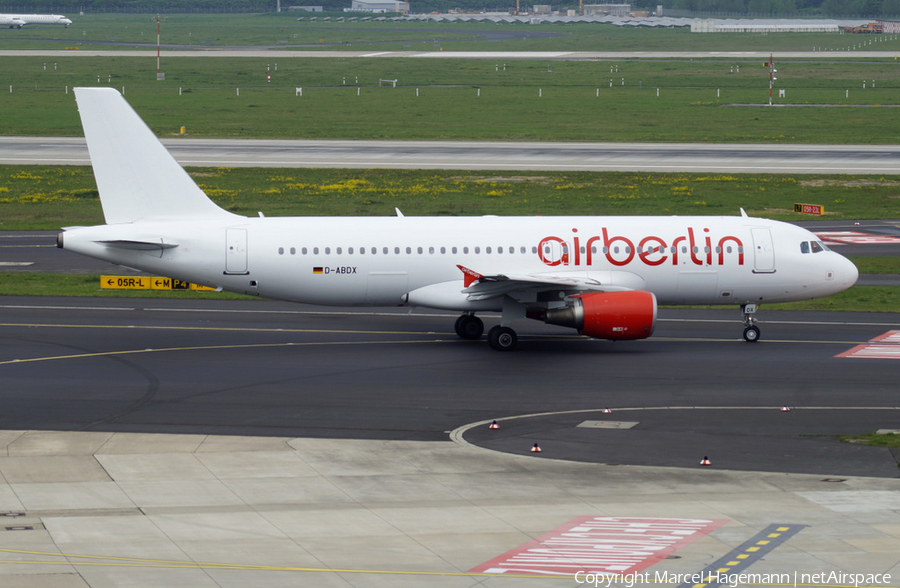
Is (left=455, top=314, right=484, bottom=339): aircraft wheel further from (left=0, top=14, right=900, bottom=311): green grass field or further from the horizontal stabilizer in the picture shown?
(left=0, top=14, right=900, bottom=311): green grass field

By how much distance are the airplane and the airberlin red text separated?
4 cm

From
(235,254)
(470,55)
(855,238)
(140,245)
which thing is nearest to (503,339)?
(235,254)

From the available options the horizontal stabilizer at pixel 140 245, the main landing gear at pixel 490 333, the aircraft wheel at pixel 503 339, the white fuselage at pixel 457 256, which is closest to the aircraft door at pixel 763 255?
the white fuselage at pixel 457 256

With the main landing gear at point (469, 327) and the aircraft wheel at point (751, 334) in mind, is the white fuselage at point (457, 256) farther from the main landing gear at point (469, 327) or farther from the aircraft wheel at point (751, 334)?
the main landing gear at point (469, 327)

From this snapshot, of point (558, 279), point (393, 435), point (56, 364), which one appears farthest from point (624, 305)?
point (56, 364)

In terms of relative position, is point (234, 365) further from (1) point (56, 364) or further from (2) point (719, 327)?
(2) point (719, 327)

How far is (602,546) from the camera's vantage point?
2070 cm

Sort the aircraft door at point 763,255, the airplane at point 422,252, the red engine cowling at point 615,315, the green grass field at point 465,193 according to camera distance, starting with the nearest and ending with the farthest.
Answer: the red engine cowling at point 615,315 < the airplane at point 422,252 < the aircraft door at point 763,255 < the green grass field at point 465,193

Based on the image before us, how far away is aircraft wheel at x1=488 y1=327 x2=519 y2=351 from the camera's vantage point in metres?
38.8

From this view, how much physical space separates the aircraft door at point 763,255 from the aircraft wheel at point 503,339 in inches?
358

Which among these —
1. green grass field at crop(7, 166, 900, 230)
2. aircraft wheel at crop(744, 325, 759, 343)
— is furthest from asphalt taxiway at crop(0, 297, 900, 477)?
green grass field at crop(7, 166, 900, 230)

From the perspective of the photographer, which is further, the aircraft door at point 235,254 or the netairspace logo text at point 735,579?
the aircraft door at point 235,254

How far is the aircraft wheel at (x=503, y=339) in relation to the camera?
3875 centimetres

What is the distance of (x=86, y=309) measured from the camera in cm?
4578
